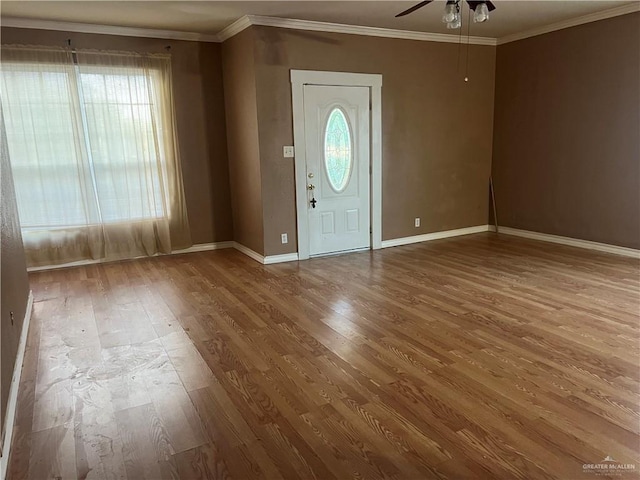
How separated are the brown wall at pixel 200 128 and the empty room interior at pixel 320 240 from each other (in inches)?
1.1

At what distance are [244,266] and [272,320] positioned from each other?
5.81 ft

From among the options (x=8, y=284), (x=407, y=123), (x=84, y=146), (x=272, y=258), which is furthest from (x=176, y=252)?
(x=407, y=123)

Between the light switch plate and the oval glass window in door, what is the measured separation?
438mm

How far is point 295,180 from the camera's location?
5480 millimetres

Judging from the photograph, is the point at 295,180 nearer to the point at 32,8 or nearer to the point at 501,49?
the point at 32,8

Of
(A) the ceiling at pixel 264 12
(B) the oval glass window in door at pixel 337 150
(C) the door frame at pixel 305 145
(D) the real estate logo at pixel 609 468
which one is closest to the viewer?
(D) the real estate logo at pixel 609 468

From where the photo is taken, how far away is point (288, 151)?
5.39 meters

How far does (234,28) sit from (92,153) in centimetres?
212

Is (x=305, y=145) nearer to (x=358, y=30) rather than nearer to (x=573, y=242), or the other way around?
(x=358, y=30)

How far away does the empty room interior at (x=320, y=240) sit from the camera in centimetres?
228

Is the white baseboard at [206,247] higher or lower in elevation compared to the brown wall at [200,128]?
lower

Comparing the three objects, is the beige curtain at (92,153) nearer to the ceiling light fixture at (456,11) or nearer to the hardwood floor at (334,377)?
the hardwood floor at (334,377)

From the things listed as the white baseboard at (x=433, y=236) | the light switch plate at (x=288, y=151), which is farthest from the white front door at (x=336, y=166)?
the white baseboard at (x=433, y=236)

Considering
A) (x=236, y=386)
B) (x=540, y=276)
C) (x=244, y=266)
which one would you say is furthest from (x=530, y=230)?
(x=236, y=386)
